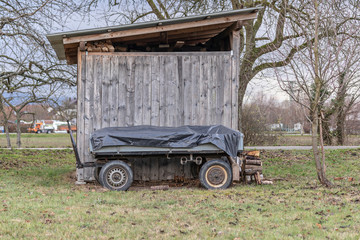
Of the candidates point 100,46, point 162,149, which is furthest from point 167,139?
point 100,46

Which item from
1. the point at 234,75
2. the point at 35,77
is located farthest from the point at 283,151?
the point at 35,77

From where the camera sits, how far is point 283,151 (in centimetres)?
1741

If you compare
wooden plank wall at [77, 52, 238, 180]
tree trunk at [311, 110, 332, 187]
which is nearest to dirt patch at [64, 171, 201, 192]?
wooden plank wall at [77, 52, 238, 180]

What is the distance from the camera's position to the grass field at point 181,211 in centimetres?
543

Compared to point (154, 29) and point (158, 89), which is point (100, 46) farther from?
point (158, 89)

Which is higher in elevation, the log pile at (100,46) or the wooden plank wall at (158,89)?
the log pile at (100,46)

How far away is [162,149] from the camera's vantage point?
914 centimetres

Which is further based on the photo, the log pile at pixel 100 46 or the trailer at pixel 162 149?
the log pile at pixel 100 46

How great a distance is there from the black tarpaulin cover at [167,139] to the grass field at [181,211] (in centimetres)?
100

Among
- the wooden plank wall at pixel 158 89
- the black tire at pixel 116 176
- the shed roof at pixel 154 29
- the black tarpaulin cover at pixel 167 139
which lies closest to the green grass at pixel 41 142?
the wooden plank wall at pixel 158 89

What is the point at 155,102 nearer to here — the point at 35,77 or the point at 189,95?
the point at 189,95

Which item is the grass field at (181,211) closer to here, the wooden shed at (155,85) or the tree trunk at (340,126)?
the wooden shed at (155,85)

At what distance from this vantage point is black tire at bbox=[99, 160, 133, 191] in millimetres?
9180

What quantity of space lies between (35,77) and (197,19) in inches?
285
